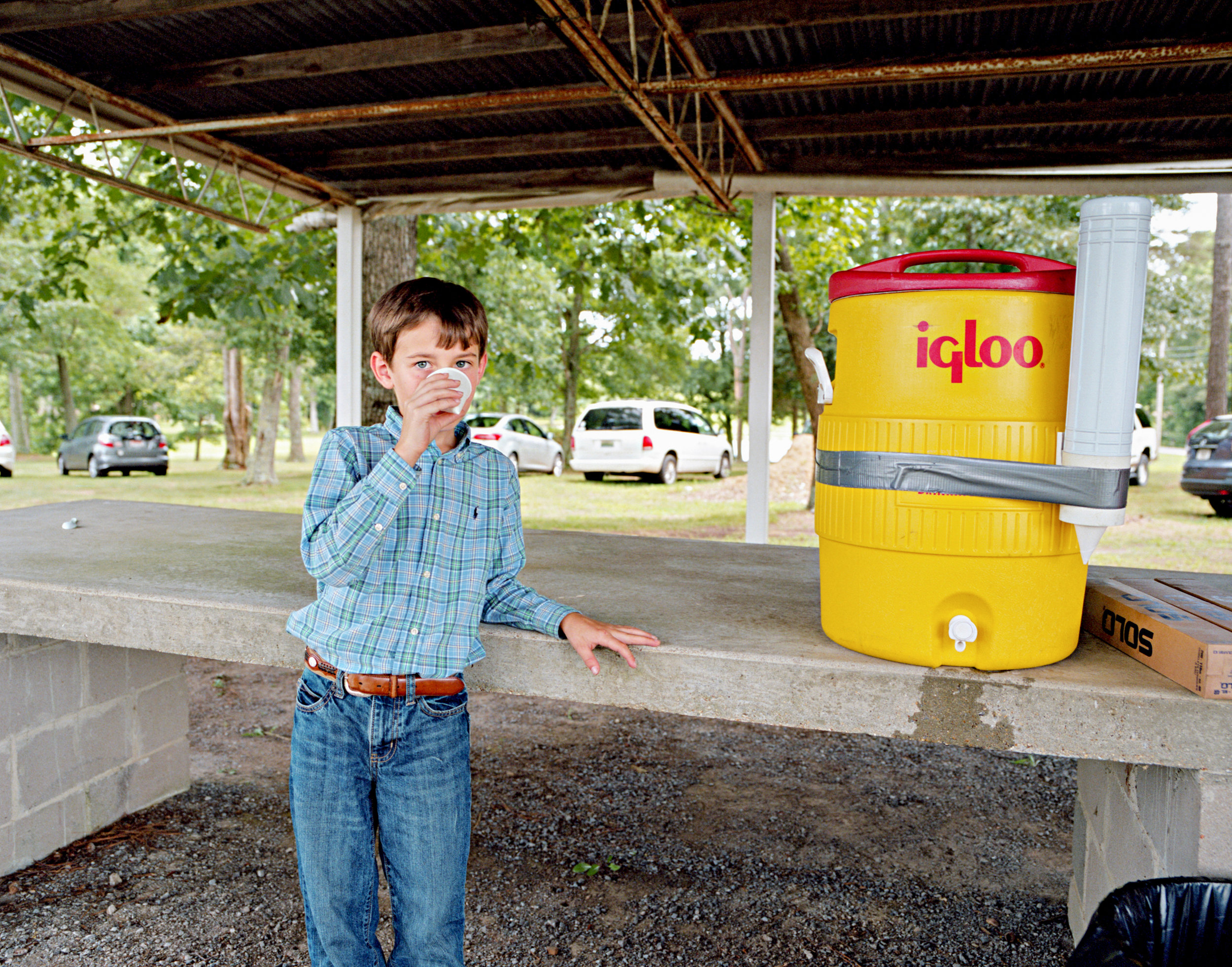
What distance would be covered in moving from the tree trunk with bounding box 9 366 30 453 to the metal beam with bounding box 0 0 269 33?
1017 inches

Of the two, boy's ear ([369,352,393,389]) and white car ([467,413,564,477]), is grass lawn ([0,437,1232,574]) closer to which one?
white car ([467,413,564,477])

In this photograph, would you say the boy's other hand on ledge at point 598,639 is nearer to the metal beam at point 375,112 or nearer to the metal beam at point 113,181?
the metal beam at point 375,112

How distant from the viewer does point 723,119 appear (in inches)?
196

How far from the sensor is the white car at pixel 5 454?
55.3ft

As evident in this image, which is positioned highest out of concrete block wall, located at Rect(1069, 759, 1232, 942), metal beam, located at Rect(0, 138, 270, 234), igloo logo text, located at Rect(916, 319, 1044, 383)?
metal beam, located at Rect(0, 138, 270, 234)

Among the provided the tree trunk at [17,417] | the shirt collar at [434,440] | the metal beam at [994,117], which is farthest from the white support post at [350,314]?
the tree trunk at [17,417]

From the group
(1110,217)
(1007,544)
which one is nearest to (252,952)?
(1007,544)

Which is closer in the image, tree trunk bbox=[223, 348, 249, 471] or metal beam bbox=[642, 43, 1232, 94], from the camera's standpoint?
metal beam bbox=[642, 43, 1232, 94]

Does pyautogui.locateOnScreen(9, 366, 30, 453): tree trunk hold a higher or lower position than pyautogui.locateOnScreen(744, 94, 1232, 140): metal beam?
lower

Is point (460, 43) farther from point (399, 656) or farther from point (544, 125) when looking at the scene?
point (399, 656)

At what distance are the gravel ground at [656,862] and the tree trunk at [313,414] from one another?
4573 centimetres

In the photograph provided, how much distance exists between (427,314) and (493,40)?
3.04m

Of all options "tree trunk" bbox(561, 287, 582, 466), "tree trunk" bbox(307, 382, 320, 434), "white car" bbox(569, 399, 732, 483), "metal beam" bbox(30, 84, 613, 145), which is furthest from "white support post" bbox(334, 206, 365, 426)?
"tree trunk" bbox(307, 382, 320, 434)

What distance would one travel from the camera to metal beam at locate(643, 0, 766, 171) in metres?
3.71
